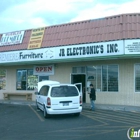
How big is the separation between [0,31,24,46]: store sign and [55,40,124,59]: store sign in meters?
4.74

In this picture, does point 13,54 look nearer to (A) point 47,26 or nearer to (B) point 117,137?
(A) point 47,26

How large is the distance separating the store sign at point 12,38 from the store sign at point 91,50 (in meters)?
4.74

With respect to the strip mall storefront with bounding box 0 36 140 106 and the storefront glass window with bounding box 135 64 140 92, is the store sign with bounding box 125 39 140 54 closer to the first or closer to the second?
the strip mall storefront with bounding box 0 36 140 106

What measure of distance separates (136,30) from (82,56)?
374cm

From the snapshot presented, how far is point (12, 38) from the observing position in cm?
2123

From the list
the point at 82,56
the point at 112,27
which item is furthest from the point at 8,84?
the point at 112,27

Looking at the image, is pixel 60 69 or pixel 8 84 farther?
pixel 8 84

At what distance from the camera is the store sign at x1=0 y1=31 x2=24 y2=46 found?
68.1 feet

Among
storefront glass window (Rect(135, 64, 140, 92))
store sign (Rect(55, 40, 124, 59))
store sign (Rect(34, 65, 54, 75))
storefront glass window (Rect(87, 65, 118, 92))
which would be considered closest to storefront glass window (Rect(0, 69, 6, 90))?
store sign (Rect(34, 65, 54, 75))

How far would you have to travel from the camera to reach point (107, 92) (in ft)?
54.9

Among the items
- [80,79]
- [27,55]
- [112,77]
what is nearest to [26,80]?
[27,55]

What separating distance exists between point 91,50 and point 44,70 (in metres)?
5.50

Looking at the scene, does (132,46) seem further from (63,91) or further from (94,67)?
(63,91)

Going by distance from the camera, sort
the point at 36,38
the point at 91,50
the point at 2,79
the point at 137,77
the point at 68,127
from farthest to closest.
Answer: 1. the point at 2,79
2. the point at 36,38
3. the point at 91,50
4. the point at 137,77
5. the point at 68,127
